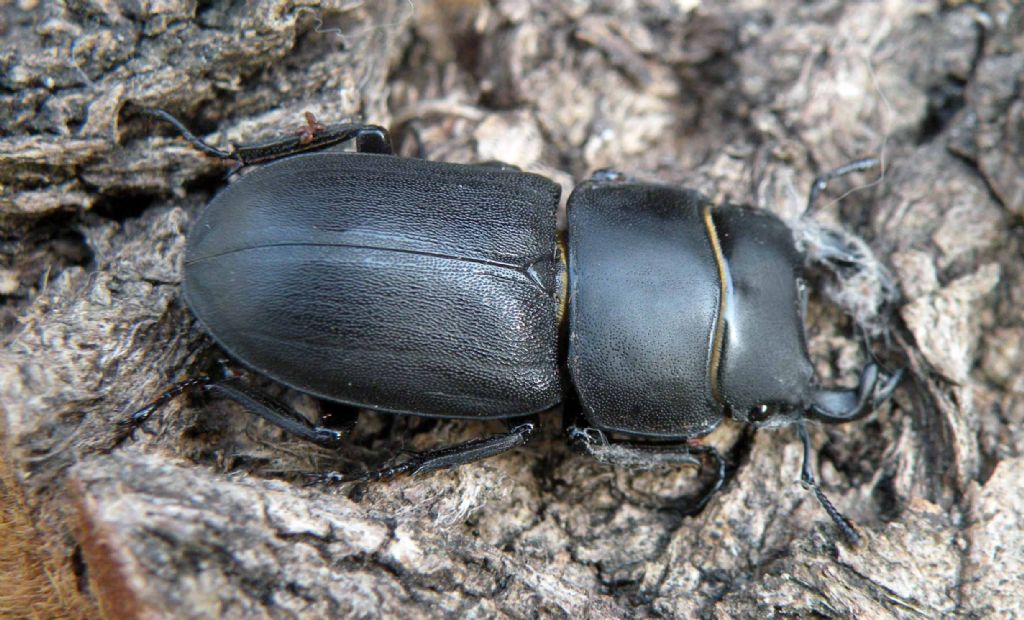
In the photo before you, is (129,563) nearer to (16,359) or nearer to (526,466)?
(16,359)

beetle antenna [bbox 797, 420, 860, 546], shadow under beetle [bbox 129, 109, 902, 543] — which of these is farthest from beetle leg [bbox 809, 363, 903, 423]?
beetle antenna [bbox 797, 420, 860, 546]

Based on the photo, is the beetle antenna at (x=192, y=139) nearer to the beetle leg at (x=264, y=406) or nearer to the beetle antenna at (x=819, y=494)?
the beetle leg at (x=264, y=406)

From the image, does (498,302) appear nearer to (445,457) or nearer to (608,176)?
(445,457)

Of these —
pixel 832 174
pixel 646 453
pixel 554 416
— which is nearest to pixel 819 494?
pixel 646 453

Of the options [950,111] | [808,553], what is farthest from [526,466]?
[950,111]

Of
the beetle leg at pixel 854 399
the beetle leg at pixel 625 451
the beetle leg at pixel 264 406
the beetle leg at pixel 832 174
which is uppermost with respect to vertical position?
the beetle leg at pixel 832 174

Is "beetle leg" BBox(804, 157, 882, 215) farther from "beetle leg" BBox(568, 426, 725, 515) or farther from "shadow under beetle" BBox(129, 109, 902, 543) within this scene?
"beetle leg" BBox(568, 426, 725, 515)

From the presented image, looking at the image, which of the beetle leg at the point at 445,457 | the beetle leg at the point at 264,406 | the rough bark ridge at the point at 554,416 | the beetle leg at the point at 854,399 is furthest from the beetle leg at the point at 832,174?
the beetle leg at the point at 264,406
